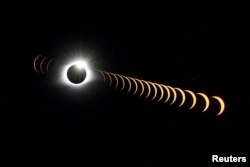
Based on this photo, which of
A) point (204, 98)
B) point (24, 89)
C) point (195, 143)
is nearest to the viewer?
point (204, 98)

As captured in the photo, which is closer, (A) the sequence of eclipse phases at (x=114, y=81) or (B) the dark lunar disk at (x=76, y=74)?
(A) the sequence of eclipse phases at (x=114, y=81)

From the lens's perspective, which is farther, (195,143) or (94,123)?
(94,123)

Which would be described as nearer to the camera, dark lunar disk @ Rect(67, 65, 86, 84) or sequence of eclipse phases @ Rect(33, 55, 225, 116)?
sequence of eclipse phases @ Rect(33, 55, 225, 116)

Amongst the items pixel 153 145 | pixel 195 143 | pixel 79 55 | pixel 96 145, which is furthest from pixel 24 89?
pixel 195 143

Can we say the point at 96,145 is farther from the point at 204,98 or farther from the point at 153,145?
the point at 204,98

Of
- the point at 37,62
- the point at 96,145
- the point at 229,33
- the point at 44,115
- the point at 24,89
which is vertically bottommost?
the point at 96,145

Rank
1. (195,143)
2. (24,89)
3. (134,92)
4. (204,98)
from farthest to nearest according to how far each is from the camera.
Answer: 1. (24,89)
2. (134,92)
3. (195,143)
4. (204,98)

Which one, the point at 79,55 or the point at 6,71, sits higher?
the point at 79,55
